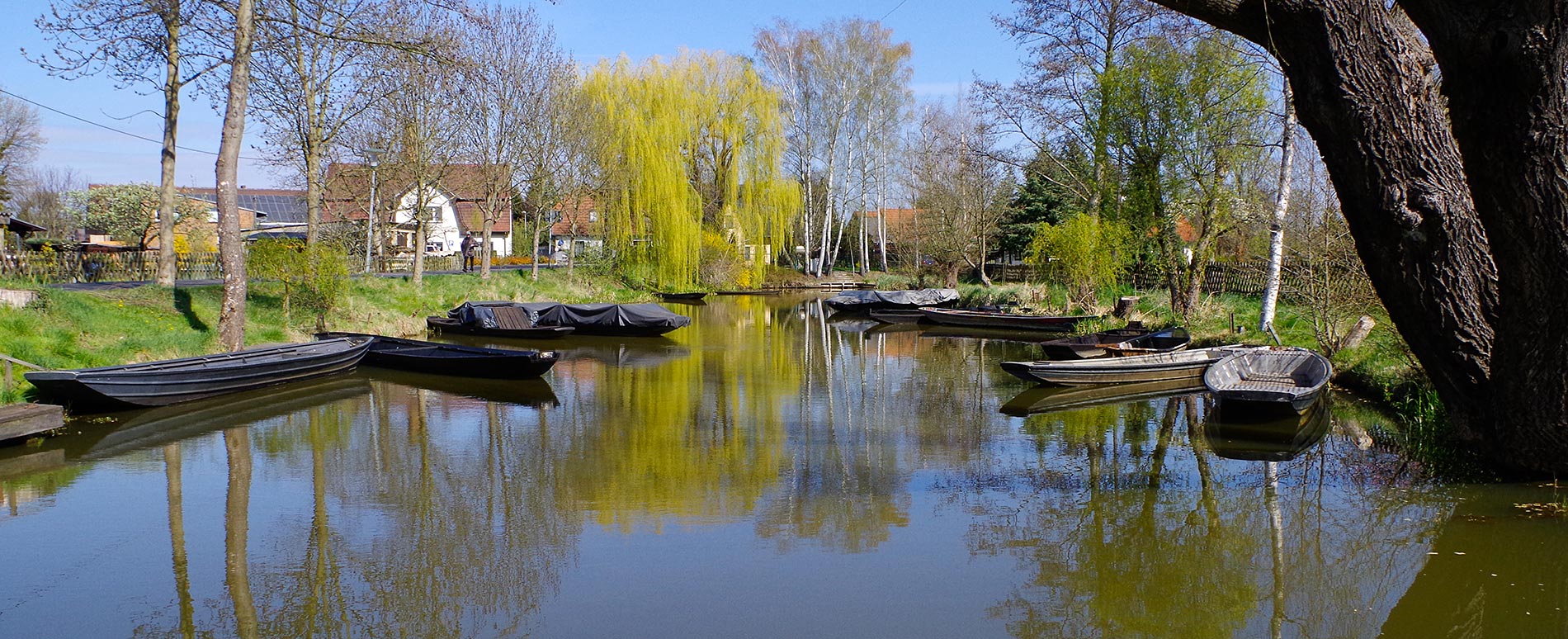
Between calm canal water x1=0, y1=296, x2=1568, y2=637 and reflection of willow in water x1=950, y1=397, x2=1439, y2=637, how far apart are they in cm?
3

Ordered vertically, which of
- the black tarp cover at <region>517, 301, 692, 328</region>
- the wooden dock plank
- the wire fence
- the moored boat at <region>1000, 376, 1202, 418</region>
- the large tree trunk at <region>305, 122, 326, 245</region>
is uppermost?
the large tree trunk at <region>305, 122, 326, 245</region>

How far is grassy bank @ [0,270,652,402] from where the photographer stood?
40.3 feet

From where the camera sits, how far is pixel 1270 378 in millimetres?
11867

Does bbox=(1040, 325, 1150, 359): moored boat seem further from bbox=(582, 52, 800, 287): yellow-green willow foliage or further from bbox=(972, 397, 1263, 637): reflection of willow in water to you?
bbox=(582, 52, 800, 287): yellow-green willow foliage

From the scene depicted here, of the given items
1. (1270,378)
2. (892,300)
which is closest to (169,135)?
(1270,378)

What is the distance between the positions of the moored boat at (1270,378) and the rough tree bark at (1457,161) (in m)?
3.78

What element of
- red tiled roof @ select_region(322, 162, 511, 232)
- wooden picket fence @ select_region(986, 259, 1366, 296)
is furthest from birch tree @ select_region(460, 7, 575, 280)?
wooden picket fence @ select_region(986, 259, 1366, 296)

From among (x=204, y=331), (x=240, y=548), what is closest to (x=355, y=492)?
(x=240, y=548)

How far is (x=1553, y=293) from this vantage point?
571cm

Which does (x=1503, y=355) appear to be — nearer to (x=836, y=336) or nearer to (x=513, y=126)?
(x=836, y=336)

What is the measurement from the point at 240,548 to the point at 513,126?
2323 centimetres

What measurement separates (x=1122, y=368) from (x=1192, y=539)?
7.70 m

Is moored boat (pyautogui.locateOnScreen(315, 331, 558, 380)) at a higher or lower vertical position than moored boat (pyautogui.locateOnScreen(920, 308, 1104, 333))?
lower

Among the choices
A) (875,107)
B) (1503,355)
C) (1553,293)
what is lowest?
(1503,355)
